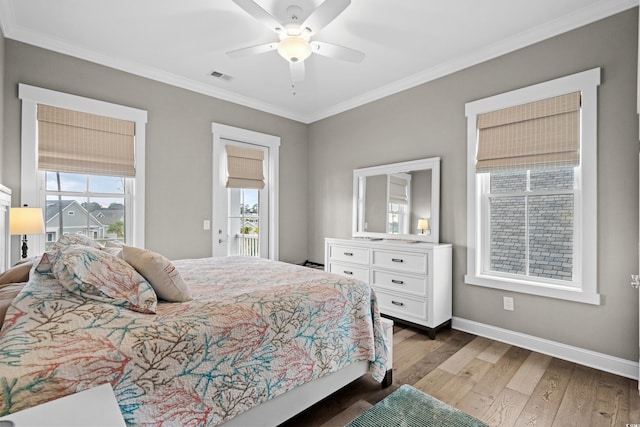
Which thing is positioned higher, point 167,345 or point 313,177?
point 313,177

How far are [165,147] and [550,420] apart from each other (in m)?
4.00

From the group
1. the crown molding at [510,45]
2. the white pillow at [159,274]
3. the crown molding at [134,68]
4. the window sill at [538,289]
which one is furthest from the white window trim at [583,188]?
the crown molding at [134,68]

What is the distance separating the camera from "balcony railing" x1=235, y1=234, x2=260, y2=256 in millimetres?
4242

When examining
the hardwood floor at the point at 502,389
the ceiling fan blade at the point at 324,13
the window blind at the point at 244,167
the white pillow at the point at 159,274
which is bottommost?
the hardwood floor at the point at 502,389

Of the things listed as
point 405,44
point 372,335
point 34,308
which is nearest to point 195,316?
point 34,308

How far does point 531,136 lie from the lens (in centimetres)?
274

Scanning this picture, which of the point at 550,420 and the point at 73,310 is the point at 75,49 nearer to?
the point at 73,310

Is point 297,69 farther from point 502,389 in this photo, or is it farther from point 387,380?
point 502,389

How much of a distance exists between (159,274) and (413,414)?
1633 mm

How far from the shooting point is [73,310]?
1.22 meters

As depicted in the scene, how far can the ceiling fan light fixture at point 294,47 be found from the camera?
2.32 m

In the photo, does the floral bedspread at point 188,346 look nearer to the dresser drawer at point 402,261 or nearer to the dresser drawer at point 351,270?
the dresser drawer at point 402,261

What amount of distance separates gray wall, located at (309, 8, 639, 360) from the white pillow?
106 inches

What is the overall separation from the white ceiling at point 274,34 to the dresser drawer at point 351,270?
2.17 metres
